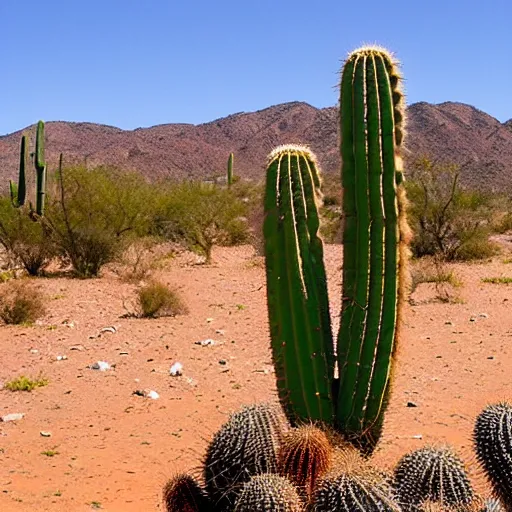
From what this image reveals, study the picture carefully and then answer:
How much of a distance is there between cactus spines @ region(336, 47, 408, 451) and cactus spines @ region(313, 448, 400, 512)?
1.36m

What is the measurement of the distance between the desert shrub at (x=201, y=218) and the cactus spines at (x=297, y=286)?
17709 millimetres

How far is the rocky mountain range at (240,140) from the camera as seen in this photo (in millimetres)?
69375

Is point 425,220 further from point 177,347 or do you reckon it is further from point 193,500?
point 193,500

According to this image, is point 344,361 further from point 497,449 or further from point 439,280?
point 439,280

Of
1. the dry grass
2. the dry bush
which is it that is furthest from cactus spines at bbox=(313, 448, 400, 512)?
the dry grass

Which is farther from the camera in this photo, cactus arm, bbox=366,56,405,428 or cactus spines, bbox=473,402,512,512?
cactus arm, bbox=366,56,405,428

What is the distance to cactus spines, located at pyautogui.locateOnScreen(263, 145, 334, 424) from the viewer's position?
5.25 m

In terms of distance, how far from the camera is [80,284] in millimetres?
17625

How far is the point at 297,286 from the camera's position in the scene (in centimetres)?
523

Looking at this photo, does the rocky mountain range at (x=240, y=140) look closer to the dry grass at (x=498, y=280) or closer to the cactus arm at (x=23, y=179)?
the cactus arm at (x=23, y=179)

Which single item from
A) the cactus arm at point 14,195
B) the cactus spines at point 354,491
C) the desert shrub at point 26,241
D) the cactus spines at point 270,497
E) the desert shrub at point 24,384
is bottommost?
the desert shrub at point 24,384

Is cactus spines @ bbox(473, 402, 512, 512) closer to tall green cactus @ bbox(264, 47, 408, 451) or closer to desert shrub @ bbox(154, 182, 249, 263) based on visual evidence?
tall green cactus @ bbox(264, 47, 408, 451)

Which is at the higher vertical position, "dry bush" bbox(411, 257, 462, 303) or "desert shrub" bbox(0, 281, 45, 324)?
"dry bush" bbox(411, 257, 462, 303)

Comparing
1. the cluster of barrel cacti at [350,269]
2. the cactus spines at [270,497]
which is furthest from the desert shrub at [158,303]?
the cactus spines at [270,497]
